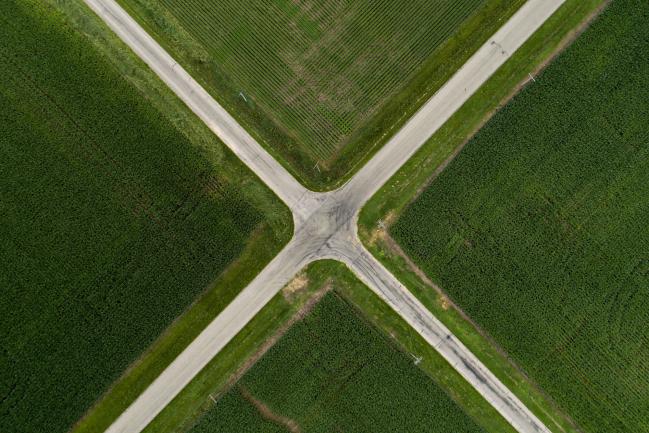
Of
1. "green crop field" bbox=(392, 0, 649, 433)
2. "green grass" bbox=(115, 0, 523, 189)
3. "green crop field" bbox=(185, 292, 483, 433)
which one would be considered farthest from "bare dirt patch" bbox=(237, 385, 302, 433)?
"green grass" bbox=(115, 0, 523, 189)

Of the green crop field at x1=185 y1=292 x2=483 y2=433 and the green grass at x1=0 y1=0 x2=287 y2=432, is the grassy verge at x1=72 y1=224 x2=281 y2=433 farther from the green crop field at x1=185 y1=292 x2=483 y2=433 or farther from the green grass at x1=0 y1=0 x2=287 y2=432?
the green crop field at x1=185 y1=292 x2=483 y2=433

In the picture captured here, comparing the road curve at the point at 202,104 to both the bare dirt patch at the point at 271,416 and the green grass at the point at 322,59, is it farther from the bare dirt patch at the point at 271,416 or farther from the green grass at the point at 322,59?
the bare dirt patch at the point at 271,416

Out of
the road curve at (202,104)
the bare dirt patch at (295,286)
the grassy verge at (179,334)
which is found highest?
the road curve at (202,104)

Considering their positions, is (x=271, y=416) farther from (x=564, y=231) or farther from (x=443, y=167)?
(x=564, y=231)

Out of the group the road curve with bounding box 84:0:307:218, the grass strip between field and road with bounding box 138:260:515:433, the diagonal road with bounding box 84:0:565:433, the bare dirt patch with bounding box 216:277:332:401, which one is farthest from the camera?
the road curve with bounding box 84:0:307:218

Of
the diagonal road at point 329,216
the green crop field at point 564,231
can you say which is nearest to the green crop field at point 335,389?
the diagonal road at point 329,216

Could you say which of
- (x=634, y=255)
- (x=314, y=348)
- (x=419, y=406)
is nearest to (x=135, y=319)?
(x=314, y=348)
